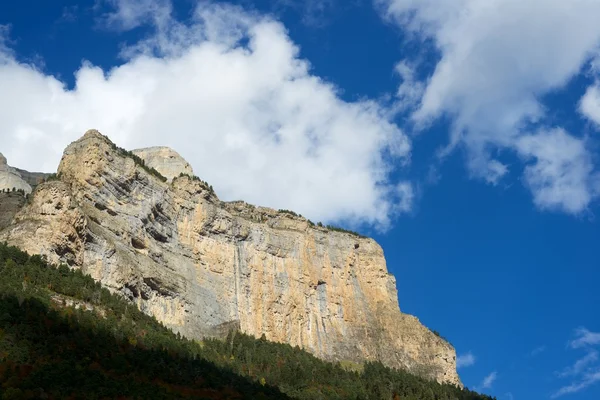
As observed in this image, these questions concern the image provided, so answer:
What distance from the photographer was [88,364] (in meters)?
63.8

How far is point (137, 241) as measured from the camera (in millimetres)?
109438

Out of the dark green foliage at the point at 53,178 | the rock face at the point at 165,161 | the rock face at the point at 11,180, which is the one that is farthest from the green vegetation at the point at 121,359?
the rock face at the point at 11,180

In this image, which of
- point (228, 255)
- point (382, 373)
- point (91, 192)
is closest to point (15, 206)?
point (91, 192)

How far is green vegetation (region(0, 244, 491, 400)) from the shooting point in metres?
60.1

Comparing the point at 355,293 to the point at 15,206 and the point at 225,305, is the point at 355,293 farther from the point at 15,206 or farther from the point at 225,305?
the point at 15,206

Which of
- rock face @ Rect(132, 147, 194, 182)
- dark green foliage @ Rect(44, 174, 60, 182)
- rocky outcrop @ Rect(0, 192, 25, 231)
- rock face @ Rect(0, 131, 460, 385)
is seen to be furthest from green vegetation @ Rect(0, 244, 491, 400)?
rock face @ Rect(132, 147, 194, 182)

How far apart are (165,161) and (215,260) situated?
3131cm

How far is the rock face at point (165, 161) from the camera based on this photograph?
144875 millimetres

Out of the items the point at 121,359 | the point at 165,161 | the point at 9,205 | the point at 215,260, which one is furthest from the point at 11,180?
the point at 121,359

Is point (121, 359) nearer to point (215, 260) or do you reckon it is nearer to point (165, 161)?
point (215, 260)

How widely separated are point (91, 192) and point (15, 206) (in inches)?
645

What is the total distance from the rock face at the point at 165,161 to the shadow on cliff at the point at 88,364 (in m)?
66.8

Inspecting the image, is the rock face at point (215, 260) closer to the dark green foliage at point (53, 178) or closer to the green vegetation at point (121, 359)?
the dark green foliage at point (53, 178)

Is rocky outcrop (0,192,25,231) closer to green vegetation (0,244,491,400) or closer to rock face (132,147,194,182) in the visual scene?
green vegetation (0,244,491,400)
